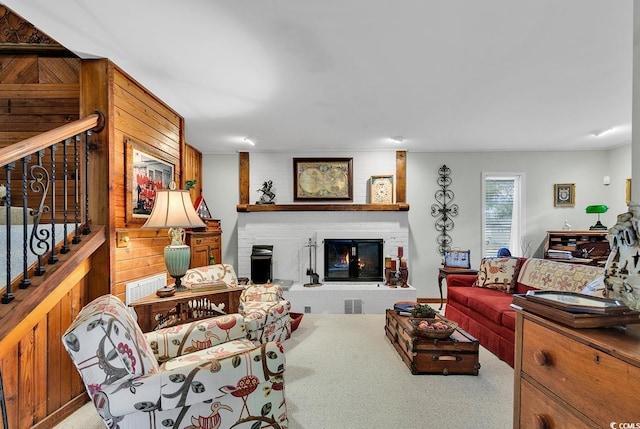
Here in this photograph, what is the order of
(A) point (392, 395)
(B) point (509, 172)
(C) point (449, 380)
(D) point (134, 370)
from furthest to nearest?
(B) point (509, 172), (C) point (449, 380), (A) point (392, 395), (D) point (134, 370)

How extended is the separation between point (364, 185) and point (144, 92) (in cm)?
330

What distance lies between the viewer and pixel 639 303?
946 mm

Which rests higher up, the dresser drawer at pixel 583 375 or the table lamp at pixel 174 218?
the table lamp at pixel 174 218

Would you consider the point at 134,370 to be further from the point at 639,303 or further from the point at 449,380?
the point at 449,380

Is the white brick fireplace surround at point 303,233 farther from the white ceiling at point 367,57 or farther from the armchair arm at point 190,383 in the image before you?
the armchair arm at point 190,383

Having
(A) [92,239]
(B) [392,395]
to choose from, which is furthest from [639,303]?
(A) [92,239]

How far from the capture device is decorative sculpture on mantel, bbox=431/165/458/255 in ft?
16.2

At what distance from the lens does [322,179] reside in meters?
4.91

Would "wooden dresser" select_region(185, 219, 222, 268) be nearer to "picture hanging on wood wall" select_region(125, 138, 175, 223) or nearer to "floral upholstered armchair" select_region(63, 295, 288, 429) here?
"picture hanging on wood wall" select_region(125, 138, 175, 223)

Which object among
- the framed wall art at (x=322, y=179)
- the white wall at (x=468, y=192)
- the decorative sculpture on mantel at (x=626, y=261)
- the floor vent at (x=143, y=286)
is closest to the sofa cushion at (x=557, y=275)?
the white wall at (x=468, y=192)

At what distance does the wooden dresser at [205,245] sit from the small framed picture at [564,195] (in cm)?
542

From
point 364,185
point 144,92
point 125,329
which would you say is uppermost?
point 144,92

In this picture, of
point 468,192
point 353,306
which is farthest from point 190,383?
point 468,192

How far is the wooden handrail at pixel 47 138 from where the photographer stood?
1527mm
